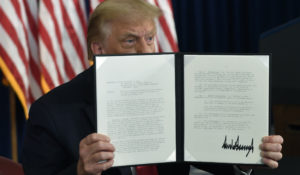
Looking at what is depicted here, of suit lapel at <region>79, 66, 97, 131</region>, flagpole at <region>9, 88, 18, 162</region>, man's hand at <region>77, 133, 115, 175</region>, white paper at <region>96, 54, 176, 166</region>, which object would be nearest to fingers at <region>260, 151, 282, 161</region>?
white paper at <region>96, 54, 176, 166</region>

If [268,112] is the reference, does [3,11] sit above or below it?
above

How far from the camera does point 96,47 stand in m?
1.55

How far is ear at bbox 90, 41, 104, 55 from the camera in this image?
153 centimetres

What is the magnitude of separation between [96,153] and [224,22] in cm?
237

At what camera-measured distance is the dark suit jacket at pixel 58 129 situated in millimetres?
1395

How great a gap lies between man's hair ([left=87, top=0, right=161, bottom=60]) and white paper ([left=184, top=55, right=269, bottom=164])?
0.31m

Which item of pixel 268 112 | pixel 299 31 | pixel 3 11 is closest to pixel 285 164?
pixel 268 112

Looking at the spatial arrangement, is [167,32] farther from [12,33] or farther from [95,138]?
[95,138]

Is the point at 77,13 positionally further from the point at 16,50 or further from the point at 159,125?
the point at 159,125

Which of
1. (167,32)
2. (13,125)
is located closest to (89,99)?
(167,32)

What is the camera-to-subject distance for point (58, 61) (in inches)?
114

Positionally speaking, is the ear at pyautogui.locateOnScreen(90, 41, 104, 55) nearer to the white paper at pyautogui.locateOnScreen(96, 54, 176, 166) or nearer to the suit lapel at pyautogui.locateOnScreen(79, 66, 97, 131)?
the suit lapel at pyautogui.locateOnScreen(79, 66, 97, 131)

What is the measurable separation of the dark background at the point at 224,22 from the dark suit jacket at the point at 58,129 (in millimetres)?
1908

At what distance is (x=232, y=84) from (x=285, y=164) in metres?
0.45
